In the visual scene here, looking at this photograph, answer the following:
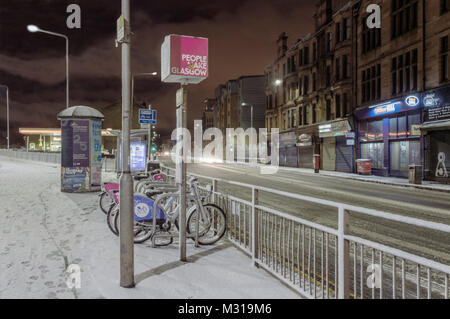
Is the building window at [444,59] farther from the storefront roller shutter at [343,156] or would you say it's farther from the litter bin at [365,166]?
the storefront roller shutter at [343,156]

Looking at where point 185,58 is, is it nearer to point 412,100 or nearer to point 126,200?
point 126,200

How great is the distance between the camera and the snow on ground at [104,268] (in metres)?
4.04

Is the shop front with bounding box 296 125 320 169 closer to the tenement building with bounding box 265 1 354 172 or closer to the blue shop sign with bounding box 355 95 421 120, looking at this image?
the tenement building with bounding box 265 1 354 172

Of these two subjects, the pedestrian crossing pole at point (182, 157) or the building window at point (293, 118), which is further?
the building window at point (293, 118)

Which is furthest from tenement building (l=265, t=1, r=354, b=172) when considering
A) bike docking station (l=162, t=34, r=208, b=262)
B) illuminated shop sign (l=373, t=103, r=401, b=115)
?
bike docking station (l=162, t=34, r=208, b=262)

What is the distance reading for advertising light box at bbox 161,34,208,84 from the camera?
494cm

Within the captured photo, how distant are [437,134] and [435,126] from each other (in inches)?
35.2

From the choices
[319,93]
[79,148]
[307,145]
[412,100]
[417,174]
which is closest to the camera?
[79,148]

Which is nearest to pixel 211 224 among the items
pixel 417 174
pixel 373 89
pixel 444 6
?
pixel 417 174

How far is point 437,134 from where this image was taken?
19219 mm

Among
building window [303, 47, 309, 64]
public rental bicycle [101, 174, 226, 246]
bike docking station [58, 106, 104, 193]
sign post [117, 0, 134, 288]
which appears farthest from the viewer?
building window [303, 47, 309, 64]

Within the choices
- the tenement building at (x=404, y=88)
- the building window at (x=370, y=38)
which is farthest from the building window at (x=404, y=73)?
the building window at (x=370, y=38)

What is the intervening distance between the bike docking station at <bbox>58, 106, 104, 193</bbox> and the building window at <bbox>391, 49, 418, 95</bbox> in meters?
18.9
